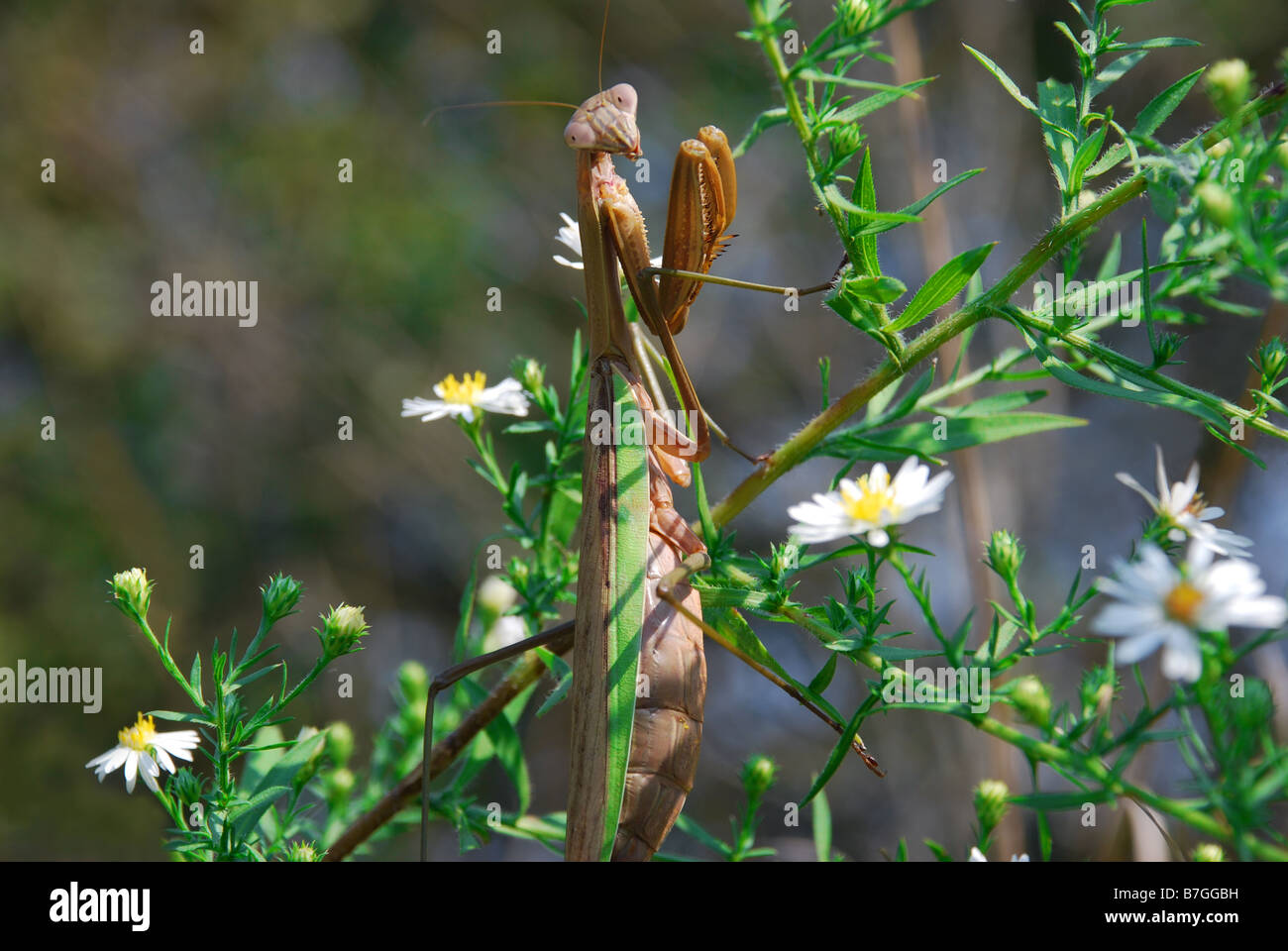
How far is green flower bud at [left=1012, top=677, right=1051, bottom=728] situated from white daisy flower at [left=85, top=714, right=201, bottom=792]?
3.64 ft

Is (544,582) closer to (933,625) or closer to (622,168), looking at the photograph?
(933,625)

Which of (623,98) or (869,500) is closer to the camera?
(869,500)

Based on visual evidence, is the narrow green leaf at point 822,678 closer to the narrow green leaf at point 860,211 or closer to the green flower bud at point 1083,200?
the narrow green leaf at point 860,211

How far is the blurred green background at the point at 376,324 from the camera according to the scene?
4.55m

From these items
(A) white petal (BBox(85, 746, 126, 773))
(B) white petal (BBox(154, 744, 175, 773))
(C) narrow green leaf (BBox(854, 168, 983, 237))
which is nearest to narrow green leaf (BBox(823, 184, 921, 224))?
(C) narrow green leaf (BBox(854, 168, 983, 237))

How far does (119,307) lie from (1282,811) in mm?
5910

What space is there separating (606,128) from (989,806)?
1274 millimetres

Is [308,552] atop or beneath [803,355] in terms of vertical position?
beneath

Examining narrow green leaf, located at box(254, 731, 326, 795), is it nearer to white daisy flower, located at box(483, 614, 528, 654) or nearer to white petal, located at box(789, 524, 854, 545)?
white daisy flower, located at box(483, 614, 528, 654)

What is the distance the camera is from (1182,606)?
79 centimetres

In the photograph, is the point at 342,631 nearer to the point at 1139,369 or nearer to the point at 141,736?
the point at 141,736

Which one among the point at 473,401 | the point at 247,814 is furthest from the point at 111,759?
the point at 473,401

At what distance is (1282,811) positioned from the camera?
3482mm
